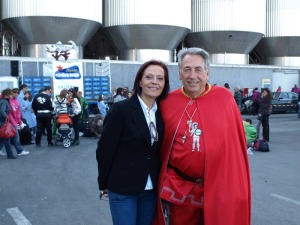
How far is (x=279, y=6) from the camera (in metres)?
33.8

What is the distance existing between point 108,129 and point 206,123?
71cm

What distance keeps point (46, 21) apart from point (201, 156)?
21455 mm

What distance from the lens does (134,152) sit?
291 cm

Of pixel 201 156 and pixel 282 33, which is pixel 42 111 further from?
pixel 282 33

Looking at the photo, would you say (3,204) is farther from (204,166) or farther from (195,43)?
(195,43)

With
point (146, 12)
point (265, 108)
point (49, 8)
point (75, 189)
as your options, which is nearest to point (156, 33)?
point (146, 12)

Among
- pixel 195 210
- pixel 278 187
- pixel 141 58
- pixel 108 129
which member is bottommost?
pixel 278 187

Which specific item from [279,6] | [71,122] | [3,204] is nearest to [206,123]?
[3,204]

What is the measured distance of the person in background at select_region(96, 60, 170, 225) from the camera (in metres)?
2.90

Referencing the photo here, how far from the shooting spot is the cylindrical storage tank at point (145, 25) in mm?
25812

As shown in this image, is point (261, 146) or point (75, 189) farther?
point (261, 146)

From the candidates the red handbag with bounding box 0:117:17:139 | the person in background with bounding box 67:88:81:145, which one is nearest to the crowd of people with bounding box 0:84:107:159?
the person in background with bounding box 67:88:81:145

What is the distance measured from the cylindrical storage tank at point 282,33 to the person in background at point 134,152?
3261 cm

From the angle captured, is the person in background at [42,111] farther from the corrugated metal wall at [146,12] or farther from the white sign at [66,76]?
the corrugated metal wall at [146,12]
